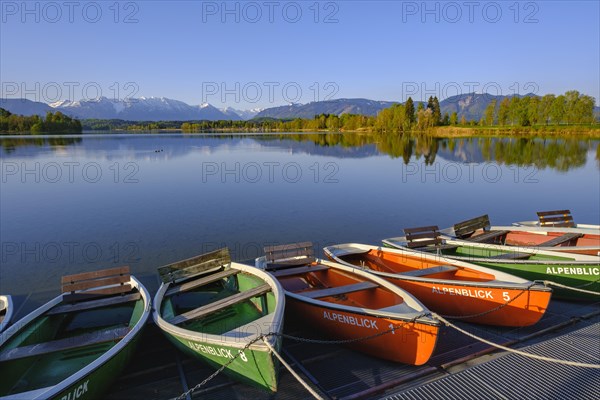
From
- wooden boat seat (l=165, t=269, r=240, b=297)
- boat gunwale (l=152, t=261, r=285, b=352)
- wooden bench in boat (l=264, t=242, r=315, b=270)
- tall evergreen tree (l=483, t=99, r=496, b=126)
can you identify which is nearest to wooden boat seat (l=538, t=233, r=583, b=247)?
wooden bench in boat (l=264, t=242, r=315, b=270)

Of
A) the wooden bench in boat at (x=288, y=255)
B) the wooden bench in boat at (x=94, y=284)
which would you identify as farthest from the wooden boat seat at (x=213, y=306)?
the wooden bench in boat at (x=94, y=284)

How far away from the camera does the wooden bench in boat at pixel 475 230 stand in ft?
40.8

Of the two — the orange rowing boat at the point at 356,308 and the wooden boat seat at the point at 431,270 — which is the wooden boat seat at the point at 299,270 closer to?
the orange rowing boat at the point at 356,308

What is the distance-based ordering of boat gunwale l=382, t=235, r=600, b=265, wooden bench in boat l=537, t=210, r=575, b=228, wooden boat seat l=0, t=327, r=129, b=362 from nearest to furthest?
1. wooden boat seat l=0, t=327, r=129, b=362
2. boat gunwale l=382, t=235, r=600, b=265
3. wooden bench in boat l=537, t=210, r=575, b=228

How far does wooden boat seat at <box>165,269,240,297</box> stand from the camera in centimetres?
877

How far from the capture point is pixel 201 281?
9.14 meters

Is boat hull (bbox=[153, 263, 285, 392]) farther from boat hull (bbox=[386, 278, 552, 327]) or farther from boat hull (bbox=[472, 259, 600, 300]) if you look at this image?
boat hull (bbox=[472, 259, 600, 300])

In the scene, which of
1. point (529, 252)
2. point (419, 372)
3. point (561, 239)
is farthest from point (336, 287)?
point (561, 239)

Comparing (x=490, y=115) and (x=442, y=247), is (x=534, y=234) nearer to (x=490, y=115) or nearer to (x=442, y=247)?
(x=442, y=247)

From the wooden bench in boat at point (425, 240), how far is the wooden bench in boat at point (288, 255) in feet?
11.3

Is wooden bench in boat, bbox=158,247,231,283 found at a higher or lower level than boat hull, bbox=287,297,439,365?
higher

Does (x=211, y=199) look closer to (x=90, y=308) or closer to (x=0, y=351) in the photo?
(x=90, y=308)

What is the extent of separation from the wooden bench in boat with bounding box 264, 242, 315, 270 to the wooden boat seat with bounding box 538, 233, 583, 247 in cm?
710

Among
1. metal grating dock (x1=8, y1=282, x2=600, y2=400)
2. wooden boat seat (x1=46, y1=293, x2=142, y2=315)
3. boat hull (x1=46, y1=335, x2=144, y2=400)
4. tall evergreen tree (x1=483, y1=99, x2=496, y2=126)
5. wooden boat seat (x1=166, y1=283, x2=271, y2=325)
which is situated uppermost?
tall evergreen tree (x1=483, y1=99, x2=496, y2=126)
